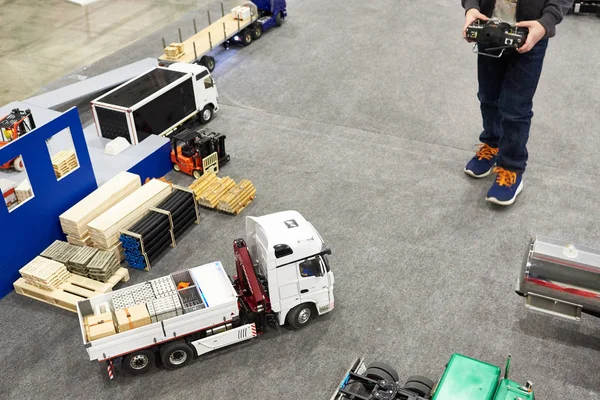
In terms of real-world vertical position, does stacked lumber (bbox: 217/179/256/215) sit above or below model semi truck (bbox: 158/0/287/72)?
below

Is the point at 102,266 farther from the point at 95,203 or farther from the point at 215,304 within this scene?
the point at 215,304

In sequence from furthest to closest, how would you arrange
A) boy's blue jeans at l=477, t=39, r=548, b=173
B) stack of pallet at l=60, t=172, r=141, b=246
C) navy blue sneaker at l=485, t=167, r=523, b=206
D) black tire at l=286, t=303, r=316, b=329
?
1. navy blue sneaker at l=485, t=167, r=523, b=206
2. stack of pallet at l=60, t=172, r=141, b=246
3. boy's blue jeans at l=477, t=39, r=548, b=173
4. black tire at l=286, t=303, r=316, b=329

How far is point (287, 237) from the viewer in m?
7.66

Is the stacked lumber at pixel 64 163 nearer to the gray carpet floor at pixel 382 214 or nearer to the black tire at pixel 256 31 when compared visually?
the gray carpet floor at pixel 382 214

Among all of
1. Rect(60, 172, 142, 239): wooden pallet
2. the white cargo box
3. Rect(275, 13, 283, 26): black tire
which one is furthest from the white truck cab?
Rect(275, 13, 283, 26): black tire

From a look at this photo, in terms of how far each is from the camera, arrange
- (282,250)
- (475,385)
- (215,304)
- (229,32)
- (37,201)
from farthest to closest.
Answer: (229,32) → (37,201) → (215,304) → (282,250) → (475,385)

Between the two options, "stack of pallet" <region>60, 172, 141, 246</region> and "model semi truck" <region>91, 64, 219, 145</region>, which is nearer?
"stack of pallet" <region>60, 172, 141, 246</region>

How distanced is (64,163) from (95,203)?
3.17ft

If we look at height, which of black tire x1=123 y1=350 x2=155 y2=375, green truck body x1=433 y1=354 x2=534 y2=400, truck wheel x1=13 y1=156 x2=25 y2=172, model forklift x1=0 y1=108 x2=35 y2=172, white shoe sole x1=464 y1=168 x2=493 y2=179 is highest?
model forklift x1=0 y1=108 x2=35 y2=172

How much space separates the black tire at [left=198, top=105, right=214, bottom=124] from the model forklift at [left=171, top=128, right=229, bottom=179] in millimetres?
1339

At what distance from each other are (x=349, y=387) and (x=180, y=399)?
2.02 meters

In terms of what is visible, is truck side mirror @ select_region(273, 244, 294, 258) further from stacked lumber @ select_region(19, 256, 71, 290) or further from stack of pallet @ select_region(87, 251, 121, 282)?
stacked lumber @ select_region(19, 256, 71, 290)

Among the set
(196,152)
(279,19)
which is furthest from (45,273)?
(279,19)

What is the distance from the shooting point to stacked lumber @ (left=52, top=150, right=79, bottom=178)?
988 cm
